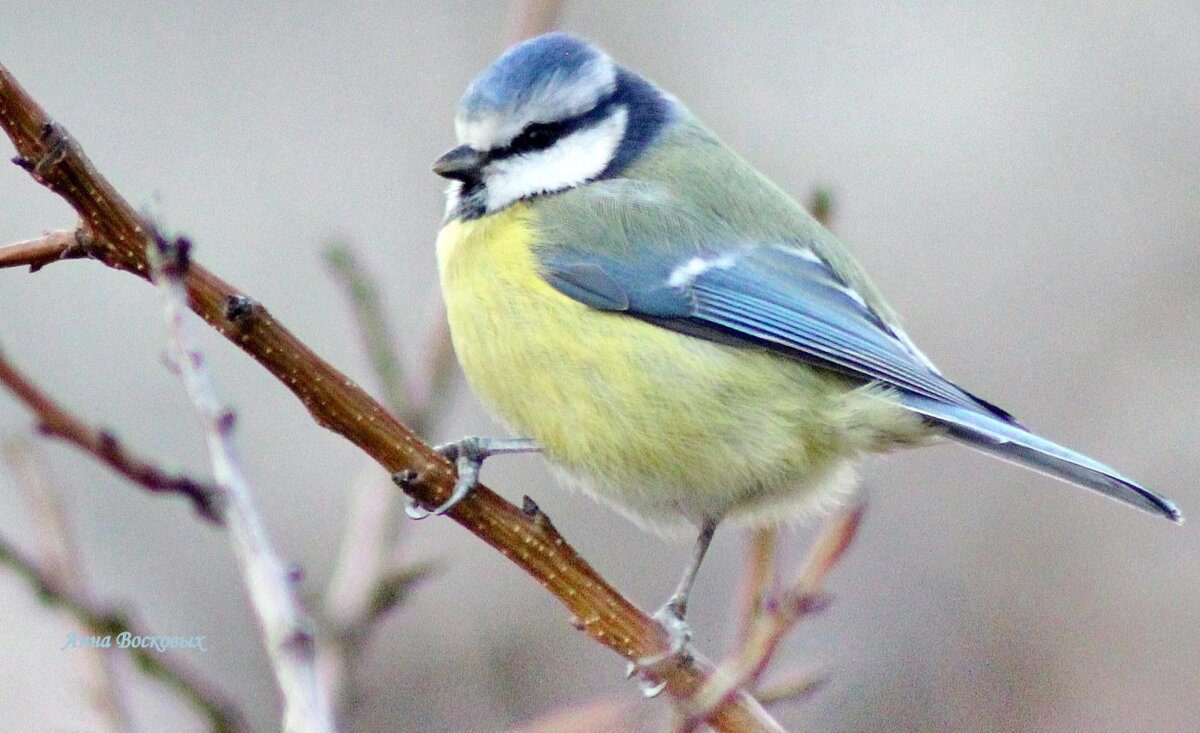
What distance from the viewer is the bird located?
2.09 meters

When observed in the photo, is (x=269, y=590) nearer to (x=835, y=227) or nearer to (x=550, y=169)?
(x=550, y=169)

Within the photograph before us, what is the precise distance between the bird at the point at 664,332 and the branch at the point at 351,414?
0.56 ft

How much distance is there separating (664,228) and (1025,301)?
8.39ft

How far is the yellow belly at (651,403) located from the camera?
2086 mm

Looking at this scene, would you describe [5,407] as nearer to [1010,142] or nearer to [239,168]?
[239,168]

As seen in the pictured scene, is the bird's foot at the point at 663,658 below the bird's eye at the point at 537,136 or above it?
below

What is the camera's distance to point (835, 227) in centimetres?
397

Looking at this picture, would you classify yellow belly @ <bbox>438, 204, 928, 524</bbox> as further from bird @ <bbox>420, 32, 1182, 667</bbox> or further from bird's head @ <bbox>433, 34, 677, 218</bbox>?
bird's head @ <bbox>433, 34, 677, 218</bbox>

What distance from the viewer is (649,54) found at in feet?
16.6

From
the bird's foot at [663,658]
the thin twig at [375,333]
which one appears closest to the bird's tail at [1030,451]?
the bird's foot at [663,658]

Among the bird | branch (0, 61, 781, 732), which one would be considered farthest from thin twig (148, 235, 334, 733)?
the bird

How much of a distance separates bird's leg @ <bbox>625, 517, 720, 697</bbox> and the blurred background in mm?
772

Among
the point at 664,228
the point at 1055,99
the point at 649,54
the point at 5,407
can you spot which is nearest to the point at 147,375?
the point at 5,407

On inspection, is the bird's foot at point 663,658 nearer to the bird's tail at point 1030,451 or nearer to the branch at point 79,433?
the bird's tail at point 1030,451
